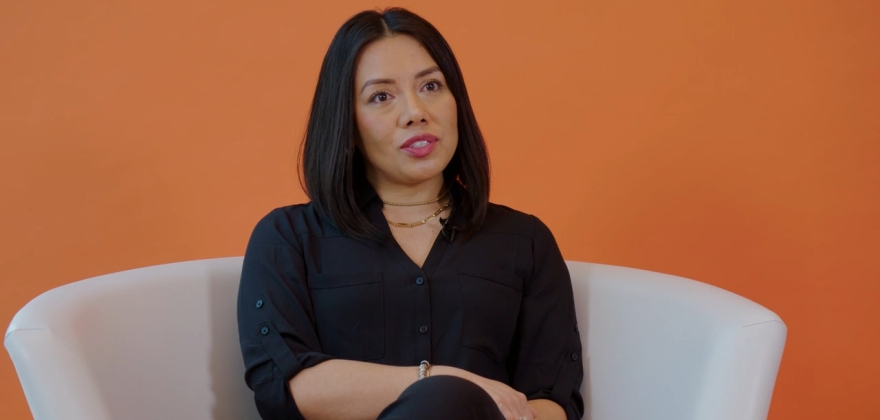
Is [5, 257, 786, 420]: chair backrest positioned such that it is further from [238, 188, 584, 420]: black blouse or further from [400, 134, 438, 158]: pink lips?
[400, 134, 438, 158]: pink lips

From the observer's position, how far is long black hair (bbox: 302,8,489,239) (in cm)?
158

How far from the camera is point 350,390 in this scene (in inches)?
55.5

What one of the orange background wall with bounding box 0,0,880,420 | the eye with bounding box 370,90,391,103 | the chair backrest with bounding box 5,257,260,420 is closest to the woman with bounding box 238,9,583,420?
the eye with bounding box 370,90,391,103

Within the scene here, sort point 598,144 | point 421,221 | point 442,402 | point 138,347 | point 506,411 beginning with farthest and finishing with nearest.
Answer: point 598,144 < point 421,221 < point 138,347 < point 506,411 < point 442,402

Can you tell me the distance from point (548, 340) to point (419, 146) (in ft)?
1.24

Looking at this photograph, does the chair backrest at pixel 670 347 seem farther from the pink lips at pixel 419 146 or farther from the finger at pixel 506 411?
the pink lips at pixel 419 146

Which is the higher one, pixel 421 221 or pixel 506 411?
pixel 421 221

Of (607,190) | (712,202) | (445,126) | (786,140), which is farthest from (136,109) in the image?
(786,140)

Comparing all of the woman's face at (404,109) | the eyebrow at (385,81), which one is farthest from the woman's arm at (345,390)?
the eyebrow at (385,81)

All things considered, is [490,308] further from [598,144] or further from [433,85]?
[598,144]

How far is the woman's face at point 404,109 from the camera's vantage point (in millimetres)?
1553

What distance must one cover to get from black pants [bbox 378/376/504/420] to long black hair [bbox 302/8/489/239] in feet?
1.40

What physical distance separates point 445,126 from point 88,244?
104cm

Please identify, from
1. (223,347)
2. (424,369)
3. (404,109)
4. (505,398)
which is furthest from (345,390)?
(404,109)
